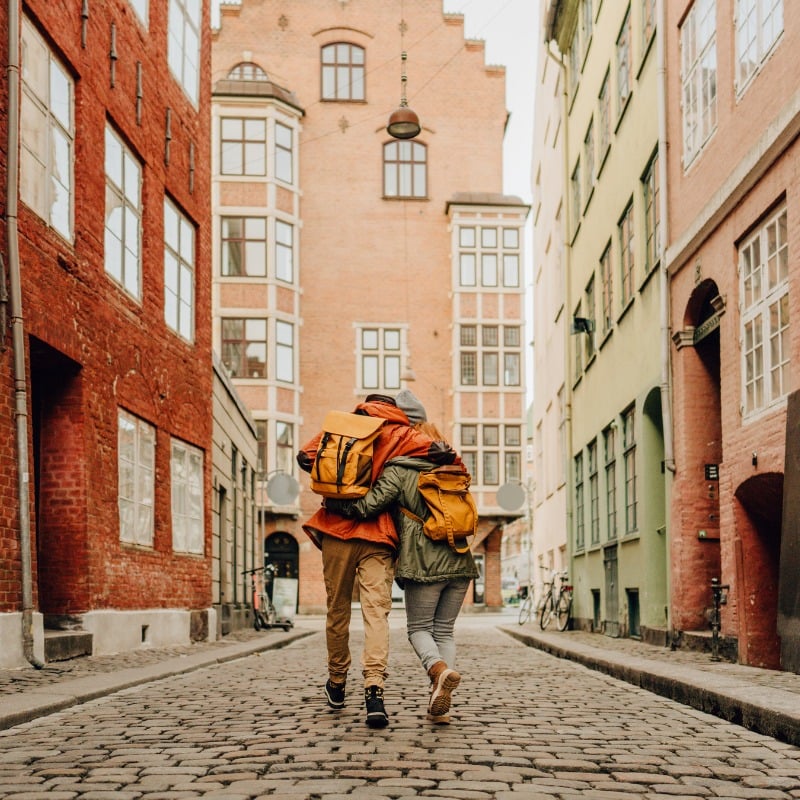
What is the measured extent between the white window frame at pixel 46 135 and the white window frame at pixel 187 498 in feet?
16.7

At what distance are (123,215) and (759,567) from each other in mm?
8525

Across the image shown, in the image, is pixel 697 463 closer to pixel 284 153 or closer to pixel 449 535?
pixel 449 535

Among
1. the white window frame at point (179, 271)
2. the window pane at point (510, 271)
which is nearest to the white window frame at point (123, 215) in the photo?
the white window frame at point (179, 271)

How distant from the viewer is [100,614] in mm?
13969

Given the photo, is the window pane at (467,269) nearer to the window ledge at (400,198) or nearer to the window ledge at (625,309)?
the window ledge at (400,198)

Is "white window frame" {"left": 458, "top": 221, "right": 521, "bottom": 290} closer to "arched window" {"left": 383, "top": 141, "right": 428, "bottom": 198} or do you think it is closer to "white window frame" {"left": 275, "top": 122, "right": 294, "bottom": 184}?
"arched window" {"left": 383, "top": 141, "right": 428, "bottom": 198}

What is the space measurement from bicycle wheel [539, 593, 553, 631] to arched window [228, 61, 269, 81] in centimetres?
2708

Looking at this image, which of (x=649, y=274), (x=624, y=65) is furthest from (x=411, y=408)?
(x=624, y=65)

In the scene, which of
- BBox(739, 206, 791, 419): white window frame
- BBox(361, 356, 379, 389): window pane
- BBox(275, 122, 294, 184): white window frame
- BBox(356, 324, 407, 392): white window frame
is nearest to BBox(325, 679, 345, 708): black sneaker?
BBox(739, 206, 791, 419): white window frame

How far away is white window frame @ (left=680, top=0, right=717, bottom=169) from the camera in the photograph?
14.0m

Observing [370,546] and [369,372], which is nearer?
[370,546]

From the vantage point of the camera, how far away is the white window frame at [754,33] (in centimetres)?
1154

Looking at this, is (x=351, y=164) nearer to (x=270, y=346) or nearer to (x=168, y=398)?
(x=270, y=346)

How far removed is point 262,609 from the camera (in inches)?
978
